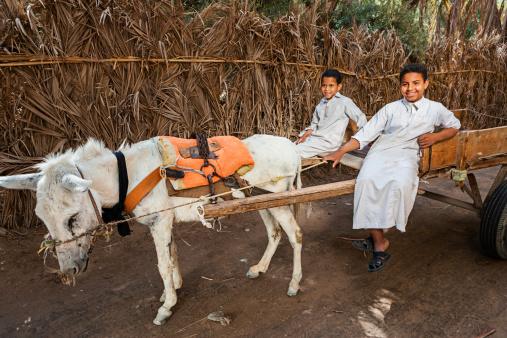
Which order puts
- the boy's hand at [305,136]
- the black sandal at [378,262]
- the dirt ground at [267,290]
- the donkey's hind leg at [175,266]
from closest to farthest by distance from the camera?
the dirt ground at [267,290] < the black sandal at [378,262] < the donkey's hind leg at [175,266] < the boy's hand at [305,136]

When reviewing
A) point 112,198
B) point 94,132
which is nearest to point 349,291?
point 112,198

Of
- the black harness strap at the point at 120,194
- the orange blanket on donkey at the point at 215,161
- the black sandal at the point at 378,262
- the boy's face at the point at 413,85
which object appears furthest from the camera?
the boy's face at the point at 413,85

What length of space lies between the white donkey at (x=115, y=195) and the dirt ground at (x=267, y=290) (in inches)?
8.5

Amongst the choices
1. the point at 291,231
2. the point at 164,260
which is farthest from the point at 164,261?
the point at 291,231

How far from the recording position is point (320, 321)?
2445mm

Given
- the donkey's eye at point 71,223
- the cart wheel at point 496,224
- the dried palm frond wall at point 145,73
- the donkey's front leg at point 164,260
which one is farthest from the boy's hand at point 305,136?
the donkey's eye at point 71,223

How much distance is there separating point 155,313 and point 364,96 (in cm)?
538

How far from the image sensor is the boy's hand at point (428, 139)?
270cm

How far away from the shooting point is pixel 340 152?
8.94ft

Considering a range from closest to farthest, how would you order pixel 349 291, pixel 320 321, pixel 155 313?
1. pixel 320 321
2. pixel 155 313
3. pixel 349 291

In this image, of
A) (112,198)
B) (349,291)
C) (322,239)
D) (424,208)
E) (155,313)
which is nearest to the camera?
(112,198)

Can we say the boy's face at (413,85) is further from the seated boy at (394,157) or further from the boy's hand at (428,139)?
the boy's hand at (428,139)

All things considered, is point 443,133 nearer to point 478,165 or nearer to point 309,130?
point 478,165

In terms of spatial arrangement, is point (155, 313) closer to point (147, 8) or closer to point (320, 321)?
point (320, 321)
